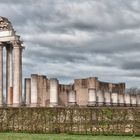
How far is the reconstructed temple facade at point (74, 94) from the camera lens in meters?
45.7

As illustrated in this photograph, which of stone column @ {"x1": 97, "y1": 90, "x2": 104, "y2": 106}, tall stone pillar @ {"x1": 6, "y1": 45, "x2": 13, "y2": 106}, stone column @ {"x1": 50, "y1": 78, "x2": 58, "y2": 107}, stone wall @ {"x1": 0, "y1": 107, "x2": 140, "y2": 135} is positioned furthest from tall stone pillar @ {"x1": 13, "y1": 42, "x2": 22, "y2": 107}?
stone wall @ {"x1": 0, "y1": 107, "x2": 140, "y2": 135}

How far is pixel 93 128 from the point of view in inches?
1059

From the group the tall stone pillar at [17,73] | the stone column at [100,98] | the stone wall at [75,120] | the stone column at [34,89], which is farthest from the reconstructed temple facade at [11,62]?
the stone wall at [75,120]

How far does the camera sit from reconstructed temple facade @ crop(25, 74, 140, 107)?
45656mm

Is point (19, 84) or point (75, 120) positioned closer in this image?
point (75, 120)

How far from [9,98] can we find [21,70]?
9.50ft

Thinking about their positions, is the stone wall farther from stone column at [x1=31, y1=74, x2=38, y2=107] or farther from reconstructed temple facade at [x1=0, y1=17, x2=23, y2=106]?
reconstructed temple facade at [x1=0, y1=17, x2=23, y2=106]

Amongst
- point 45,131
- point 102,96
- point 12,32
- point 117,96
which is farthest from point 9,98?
point 45,131

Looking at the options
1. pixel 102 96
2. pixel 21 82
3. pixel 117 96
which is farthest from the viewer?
pixel 117 96

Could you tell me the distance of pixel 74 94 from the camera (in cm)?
4831

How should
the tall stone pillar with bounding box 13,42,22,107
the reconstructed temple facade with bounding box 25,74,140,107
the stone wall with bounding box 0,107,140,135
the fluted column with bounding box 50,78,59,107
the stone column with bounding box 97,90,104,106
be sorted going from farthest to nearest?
the stone column with bounding box 97,90,104,106 → the tall stone pillar with bounding box 13,42,22,107 → the reconstructed temple facade with bounding box 25,74,140,107 → the fluted column with bounding box 50,78,59,107 → the stone wall with bounding box 0,107,140,135

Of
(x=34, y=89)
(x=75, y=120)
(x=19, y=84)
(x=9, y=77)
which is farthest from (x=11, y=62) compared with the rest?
(x=75, y=120)

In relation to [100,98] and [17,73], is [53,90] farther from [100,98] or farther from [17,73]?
[100,98]

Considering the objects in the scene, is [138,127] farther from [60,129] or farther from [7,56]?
[7,56]
